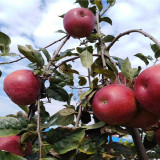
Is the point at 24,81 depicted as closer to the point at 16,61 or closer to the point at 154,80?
the point at 16,61

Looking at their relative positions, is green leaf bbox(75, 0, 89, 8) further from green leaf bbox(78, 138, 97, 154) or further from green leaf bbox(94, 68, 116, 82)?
green leaf bbox(78, 138, 97, 154)

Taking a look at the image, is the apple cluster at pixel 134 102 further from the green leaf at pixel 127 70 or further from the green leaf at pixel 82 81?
the green leaf at pixel 82 81

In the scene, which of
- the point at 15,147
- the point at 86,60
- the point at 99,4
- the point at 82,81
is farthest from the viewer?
the point at 99,4

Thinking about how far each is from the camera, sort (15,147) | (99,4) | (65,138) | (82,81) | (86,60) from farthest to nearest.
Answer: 1. (99,4)
2. (82,81)
3. (86,60)
4. (15,147)
5. (65,138)

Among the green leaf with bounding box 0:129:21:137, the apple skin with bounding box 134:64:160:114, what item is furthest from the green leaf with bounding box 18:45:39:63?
the apple skin with bounding box 134:64:160:114

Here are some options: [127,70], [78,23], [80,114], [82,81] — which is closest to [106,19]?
[78,23]

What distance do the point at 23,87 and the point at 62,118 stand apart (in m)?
0.17

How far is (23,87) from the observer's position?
757 millimetres

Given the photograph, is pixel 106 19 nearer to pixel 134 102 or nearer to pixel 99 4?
pixel 99 4

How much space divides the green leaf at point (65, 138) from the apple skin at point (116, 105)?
103 millimetres

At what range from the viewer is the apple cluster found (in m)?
0.61

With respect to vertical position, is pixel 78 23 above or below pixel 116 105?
above

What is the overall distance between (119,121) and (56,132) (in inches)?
7.5

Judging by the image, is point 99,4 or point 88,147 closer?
point 88,147
